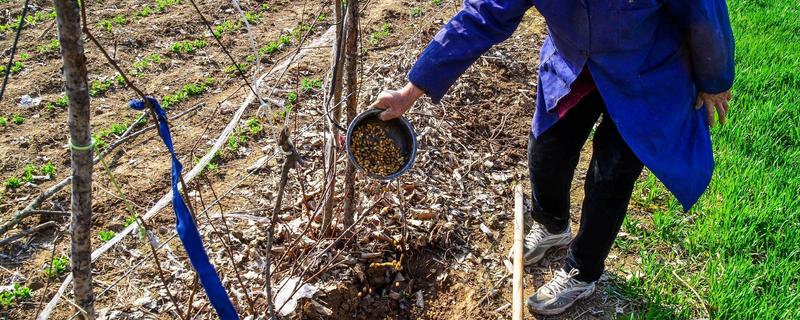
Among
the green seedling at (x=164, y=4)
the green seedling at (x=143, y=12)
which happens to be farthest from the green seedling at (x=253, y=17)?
the green seedling at (x=143, y=12)

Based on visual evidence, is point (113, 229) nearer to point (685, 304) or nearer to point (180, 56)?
point (180, 56)

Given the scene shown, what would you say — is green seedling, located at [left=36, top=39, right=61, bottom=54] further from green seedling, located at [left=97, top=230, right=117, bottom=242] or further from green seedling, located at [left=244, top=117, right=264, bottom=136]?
green seedling, located at [left=97, top=230, right=117, bottom=242]

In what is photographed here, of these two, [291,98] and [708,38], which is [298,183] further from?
[708,38]

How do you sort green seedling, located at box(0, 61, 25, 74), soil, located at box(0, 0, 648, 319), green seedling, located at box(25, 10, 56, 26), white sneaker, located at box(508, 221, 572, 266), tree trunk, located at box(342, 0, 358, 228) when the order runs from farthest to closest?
green seedling, located at box(25, 10, 56, 26) → green seedling, located at box(0, 61, 25, 74) → white sneaker, located at box(508, 221, 572, 266) → soil, located at box(0, 0, 648, 319) → tree trunk, located at box(342, 0, 358, 228)

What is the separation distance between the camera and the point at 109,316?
8.38 feet

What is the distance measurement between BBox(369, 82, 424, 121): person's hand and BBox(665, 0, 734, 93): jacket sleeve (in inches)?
35.0

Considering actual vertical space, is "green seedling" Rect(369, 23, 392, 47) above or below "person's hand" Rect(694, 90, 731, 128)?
below

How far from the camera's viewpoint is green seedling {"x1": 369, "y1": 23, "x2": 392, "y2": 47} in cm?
526

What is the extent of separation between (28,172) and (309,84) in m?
1.83

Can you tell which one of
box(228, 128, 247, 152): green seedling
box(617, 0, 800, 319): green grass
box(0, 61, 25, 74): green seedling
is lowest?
box(617, 0, 800, 319): green grass

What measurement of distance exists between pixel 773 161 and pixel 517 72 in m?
1.84

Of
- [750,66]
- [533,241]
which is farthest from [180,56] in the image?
[750,66]

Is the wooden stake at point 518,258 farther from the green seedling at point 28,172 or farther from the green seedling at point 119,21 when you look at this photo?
the green seedling at point 119,21

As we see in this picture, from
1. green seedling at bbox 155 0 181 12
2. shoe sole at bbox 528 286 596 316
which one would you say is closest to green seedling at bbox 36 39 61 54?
green seedling at bbox 155 0 181 12
